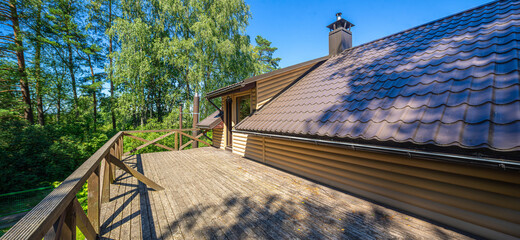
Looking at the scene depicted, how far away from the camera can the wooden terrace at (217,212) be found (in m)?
1.66

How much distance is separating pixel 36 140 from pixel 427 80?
563 inches

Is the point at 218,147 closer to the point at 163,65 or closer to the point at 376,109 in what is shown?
the point at 376,109

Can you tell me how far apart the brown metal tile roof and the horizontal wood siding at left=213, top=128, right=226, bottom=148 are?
11.7ft

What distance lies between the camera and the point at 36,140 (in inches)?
329

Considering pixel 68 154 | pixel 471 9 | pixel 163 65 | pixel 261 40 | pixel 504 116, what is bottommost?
pixel 68 154

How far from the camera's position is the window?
7.01 metres

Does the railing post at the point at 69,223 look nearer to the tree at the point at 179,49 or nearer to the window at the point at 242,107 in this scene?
the window at the point at 242,107

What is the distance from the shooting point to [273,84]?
6.09m

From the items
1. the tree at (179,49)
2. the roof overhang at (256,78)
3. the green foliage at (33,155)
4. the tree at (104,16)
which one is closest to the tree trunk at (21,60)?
the green foliage at (33,155)

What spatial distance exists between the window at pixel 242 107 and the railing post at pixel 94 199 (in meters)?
5.15

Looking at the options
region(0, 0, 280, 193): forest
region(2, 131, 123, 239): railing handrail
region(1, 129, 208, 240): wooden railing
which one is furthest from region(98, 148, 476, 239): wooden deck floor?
region(0, 0, 280, 193): forest

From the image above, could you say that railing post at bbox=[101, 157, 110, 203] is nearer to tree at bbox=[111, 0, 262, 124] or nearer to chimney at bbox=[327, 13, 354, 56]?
chimney at bbox=[327, 13, 354, 56]

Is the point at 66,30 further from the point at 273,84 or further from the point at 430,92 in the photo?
the point at 430,92

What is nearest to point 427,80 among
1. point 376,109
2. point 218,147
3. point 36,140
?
point 376,109
